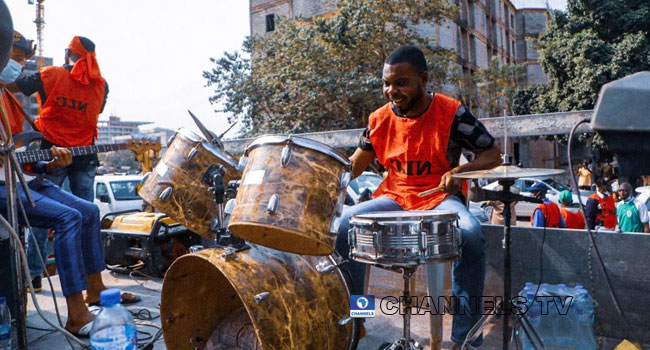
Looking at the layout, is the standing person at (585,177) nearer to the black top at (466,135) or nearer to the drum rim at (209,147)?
the black top at (466,135)

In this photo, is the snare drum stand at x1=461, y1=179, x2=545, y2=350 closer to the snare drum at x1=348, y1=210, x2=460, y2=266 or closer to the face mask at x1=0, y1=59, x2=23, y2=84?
the snare drum at x1=348, y1=210, x2=460, y2=266

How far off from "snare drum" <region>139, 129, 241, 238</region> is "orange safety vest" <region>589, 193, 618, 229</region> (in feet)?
22.9

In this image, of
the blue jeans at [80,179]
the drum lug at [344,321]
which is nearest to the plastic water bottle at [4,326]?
the drum lug at [344,321]

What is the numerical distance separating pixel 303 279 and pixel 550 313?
190 cm

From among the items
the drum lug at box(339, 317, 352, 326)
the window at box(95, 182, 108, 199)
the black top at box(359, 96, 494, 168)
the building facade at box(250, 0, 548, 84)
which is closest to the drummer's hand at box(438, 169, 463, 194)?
the black top at box(359, 96, 494, 168)

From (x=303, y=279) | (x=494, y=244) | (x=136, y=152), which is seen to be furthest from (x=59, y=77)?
(x=494, y=244)

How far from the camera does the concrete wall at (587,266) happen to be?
323cm

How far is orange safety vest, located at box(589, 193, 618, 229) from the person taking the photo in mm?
7883

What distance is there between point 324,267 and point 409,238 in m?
0.60

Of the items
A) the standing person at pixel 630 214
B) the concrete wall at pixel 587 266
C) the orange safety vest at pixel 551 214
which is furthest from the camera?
the standing person at pixel 630 214

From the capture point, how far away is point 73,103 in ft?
15.0

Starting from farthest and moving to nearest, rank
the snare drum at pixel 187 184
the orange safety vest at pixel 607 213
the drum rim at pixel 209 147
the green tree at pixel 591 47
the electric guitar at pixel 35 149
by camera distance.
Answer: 1. the green tree at pixel 591 47
2. the orange safety vest at pixel 607 213
3. the electric guitar at pixel 35 149
4. the drum rim at pixel 209 147
5. the snare drum at pixel 187 184

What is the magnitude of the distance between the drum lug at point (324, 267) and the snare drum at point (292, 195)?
4.8 inches

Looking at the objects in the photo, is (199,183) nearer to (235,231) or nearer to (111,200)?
(235,231)
